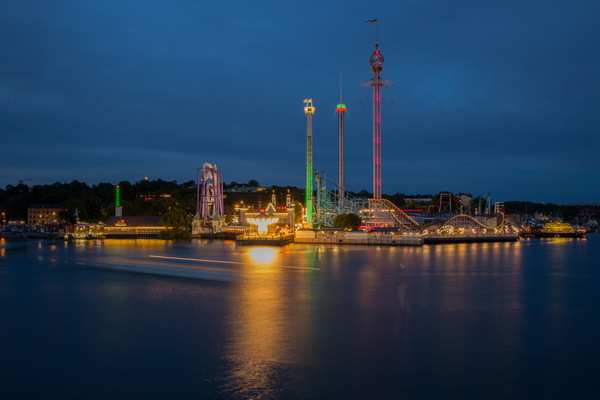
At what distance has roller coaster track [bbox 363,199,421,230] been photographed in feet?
175

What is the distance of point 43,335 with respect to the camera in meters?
12.5

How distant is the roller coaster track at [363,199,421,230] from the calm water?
97.3ft

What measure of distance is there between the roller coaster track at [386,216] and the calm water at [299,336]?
29.6 m

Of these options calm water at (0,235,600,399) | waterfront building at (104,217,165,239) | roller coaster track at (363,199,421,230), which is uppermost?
roller coaster track at (363,199,421,230)

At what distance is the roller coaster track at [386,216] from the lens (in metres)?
53.4

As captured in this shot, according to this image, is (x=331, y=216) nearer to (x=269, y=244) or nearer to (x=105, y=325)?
(x=269, y=244)

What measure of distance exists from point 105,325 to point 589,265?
28.5m

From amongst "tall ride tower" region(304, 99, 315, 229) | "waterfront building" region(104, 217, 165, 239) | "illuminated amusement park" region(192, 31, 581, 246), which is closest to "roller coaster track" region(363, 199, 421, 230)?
"illuminated amusement park" region(192, 31, 581, 246)

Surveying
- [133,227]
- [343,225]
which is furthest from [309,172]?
[133,227]

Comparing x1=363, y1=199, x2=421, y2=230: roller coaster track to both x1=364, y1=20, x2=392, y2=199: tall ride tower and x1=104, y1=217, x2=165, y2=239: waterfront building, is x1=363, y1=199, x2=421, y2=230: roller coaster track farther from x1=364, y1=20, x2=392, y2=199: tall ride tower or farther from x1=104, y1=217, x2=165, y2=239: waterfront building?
x1=104, y1=217, x2=165, y2=239: waterfront building

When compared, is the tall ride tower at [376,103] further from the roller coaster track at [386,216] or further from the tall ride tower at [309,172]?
the tall ride tower at [309,172]

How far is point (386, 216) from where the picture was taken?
178 feet

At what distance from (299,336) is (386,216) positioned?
42835 mm

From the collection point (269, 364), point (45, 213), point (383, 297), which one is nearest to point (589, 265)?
point (383, 297)
